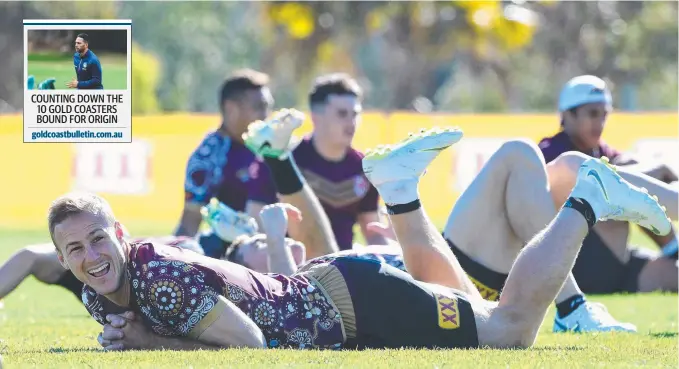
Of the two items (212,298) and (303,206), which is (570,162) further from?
(212,298)

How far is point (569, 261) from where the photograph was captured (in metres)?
5.97

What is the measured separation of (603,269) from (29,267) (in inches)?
179

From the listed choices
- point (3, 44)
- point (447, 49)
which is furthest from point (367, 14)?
point (3, 44)

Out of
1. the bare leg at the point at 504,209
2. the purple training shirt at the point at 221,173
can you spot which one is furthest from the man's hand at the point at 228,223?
the bare leg at the point at 504,209

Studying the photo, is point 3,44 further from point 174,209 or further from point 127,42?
point 127,42

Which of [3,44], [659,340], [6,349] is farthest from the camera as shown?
[3,44]

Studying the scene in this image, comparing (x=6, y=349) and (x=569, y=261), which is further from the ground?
(x=569, y=261)

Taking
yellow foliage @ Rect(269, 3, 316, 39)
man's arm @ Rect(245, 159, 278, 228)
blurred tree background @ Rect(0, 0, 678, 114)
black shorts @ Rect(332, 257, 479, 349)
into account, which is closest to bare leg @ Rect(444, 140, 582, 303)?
black shorts @ Rect(332, 257, 479, 349)

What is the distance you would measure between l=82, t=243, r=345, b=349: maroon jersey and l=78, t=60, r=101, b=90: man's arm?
1170mm

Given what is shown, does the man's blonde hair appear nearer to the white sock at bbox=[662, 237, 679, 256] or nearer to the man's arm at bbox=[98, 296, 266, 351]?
the man's arm at bbox=[98, 296, 266, 351]

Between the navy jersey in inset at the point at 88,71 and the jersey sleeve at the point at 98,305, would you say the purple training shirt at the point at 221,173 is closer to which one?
the navy jersey in inset at the point at 88,71

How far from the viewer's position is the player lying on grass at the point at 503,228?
7113 mm

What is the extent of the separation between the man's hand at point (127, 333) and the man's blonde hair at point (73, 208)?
422mm

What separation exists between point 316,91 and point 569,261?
5.13 metres
